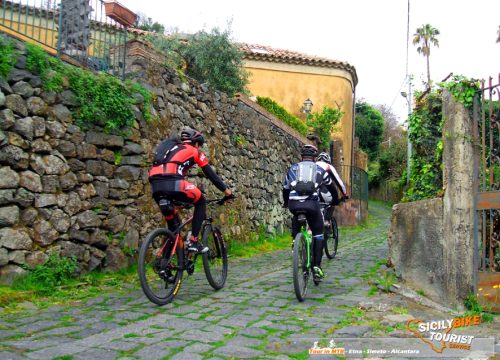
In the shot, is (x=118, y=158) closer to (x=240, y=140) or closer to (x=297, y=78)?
(x=240, y=140)

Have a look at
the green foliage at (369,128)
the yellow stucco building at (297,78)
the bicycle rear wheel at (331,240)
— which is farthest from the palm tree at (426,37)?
the bicycle rear wheel at (331,240)

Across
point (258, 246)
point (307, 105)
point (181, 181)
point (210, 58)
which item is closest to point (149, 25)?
point (307, 105)

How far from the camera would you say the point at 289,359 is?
3.42 m

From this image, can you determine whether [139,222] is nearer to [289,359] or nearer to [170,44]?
[289,359]

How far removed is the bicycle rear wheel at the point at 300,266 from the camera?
16.8 feet

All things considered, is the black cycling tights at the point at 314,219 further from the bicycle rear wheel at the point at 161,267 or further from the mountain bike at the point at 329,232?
the mountain bike at the point at 329,232

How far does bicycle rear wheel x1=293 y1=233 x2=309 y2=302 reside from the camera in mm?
5113

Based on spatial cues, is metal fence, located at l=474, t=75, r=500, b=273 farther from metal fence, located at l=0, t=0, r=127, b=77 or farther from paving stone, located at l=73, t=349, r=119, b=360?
metal fence, located at l=0, t=0, r=127, b=77

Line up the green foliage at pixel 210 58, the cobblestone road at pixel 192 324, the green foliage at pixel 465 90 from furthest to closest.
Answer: the green foliage at pixel 210 58
the green foliage at pixel 465 90
the cobblestone road at pixel 192 324

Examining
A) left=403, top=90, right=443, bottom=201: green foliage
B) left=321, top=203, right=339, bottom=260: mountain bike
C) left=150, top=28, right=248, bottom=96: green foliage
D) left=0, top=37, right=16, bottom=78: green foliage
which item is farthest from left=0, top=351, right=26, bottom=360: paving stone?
left=150, top=28, right=248, bottom=96: green foliage

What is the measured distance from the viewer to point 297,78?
20.3 m

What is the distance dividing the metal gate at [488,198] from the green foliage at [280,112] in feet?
29.3

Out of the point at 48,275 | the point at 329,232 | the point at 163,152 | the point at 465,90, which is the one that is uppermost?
the point at 465,90

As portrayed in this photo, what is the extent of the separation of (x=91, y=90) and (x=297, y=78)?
49.3ft
